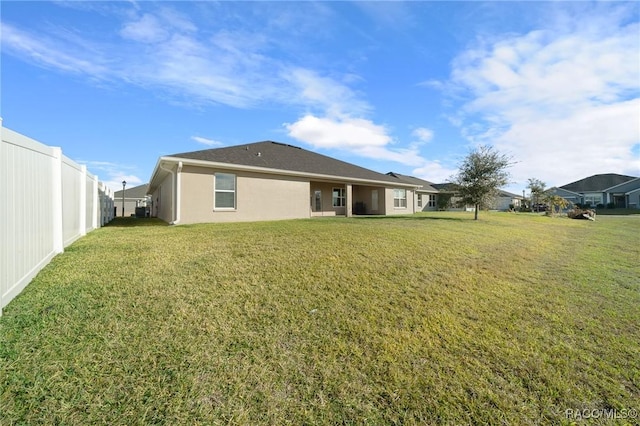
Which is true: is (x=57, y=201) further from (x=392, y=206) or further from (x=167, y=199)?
(x=392, y=206)

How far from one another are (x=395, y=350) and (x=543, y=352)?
6.37 feet

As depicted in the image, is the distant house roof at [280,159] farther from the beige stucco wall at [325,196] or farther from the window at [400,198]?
the window at [400,198]

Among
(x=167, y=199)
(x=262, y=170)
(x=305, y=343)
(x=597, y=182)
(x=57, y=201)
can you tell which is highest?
(x=597, y=182)

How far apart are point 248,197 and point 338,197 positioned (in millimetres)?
8676

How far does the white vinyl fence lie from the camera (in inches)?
133

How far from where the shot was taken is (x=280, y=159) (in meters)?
17.6

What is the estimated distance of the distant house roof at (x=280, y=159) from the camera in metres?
13.9

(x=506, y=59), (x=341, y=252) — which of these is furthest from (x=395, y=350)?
(x=506, y=59)

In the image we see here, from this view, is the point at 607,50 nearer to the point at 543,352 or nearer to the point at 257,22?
the point at 543,352

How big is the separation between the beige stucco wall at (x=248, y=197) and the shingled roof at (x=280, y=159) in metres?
0.62

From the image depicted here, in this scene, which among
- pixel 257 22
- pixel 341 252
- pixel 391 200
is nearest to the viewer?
pixel 341 252

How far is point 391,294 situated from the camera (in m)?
4.84

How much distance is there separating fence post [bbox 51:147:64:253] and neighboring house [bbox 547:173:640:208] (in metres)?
52.5

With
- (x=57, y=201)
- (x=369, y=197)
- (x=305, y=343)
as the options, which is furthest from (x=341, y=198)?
(x=305, y=343)
